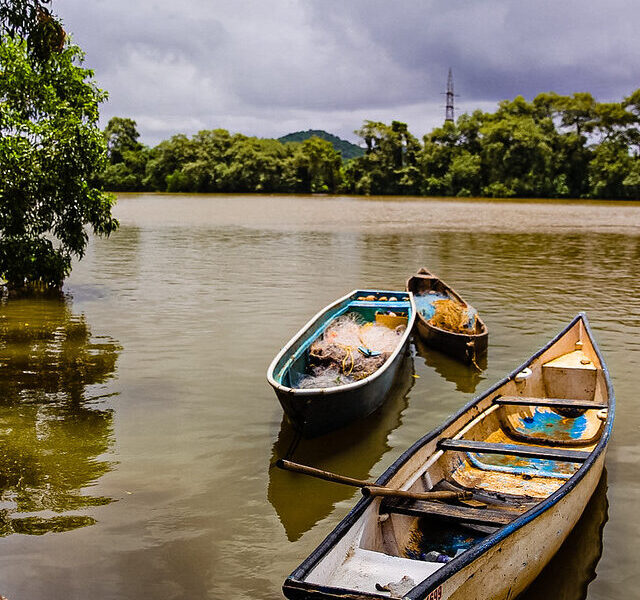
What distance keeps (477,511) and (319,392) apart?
2.49m

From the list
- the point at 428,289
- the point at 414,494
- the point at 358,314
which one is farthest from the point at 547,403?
the point at 428,289

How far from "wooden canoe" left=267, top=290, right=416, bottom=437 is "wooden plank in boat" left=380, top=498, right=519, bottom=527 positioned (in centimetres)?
223

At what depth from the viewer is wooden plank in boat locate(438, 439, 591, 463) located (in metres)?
6.44

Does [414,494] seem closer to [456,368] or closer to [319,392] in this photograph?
[319,392]

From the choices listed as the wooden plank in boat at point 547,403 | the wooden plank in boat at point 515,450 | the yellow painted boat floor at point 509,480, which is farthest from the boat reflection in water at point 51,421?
the wooden plank in boat at point 547,403

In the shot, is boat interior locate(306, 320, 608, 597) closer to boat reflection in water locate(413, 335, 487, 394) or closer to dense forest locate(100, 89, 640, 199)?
boat reflection in water locate(413, 335, 487, 394)

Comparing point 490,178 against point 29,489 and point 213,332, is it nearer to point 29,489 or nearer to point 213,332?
point 213,332

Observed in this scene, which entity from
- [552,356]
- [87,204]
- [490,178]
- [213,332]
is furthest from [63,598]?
[490,178]

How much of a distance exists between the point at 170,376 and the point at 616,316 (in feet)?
33.8

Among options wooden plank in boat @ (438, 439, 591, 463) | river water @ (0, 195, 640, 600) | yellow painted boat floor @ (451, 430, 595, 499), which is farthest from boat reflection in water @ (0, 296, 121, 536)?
yellow painted boat floor @ (451, 430, 595, 499)

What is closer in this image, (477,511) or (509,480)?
(477,511)

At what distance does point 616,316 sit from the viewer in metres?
15.4

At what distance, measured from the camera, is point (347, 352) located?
9.78 meters

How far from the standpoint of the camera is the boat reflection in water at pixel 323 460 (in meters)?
6.65
